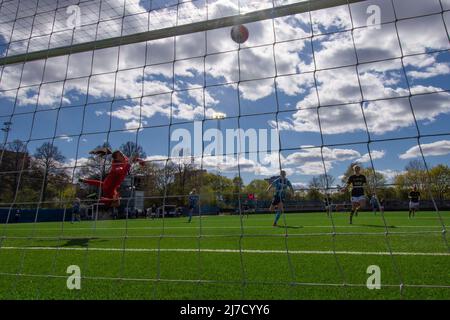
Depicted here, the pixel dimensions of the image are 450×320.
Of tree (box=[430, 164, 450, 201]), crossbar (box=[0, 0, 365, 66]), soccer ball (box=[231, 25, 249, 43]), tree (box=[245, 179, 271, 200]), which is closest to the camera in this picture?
crossbar (box=[0, 0, 365, 66])

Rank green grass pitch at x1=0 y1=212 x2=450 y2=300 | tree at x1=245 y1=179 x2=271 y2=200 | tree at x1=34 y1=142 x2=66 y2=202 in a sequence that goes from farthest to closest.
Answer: tree at x1=245 y1=179 x2=271 y2=200
tree at x1=34 y1=142 x2=66 y2=202
green grass pitch at x1=0 y1=212 x2=450 y2=300

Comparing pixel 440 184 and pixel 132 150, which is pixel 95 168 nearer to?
pixel 132 150

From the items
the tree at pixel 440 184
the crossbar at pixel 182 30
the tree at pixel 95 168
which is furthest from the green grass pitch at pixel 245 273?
the crossbar at pixel 182 30

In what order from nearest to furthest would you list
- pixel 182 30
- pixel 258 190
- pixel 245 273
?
pixel 245 273, pixel 182 30, pixel 258 190

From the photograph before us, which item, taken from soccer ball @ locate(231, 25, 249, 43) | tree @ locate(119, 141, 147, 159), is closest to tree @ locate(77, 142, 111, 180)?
tree @ locate(119, 141, 147, 159)

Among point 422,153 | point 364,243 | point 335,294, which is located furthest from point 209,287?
point 364,243

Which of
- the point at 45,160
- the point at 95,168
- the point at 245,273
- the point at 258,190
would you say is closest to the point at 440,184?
the point at 245,273

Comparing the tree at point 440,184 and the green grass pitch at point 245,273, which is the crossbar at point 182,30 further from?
the tree at point 440,184

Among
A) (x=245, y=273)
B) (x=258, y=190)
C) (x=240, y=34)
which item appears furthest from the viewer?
(x=258, y=190)

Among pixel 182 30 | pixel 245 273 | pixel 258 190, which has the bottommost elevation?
pixel 245 273

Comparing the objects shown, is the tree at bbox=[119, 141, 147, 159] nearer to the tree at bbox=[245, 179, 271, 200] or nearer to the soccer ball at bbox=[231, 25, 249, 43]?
the soccer ball at bbox=[231, 25, 249, 43]

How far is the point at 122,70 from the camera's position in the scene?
4395 mm
